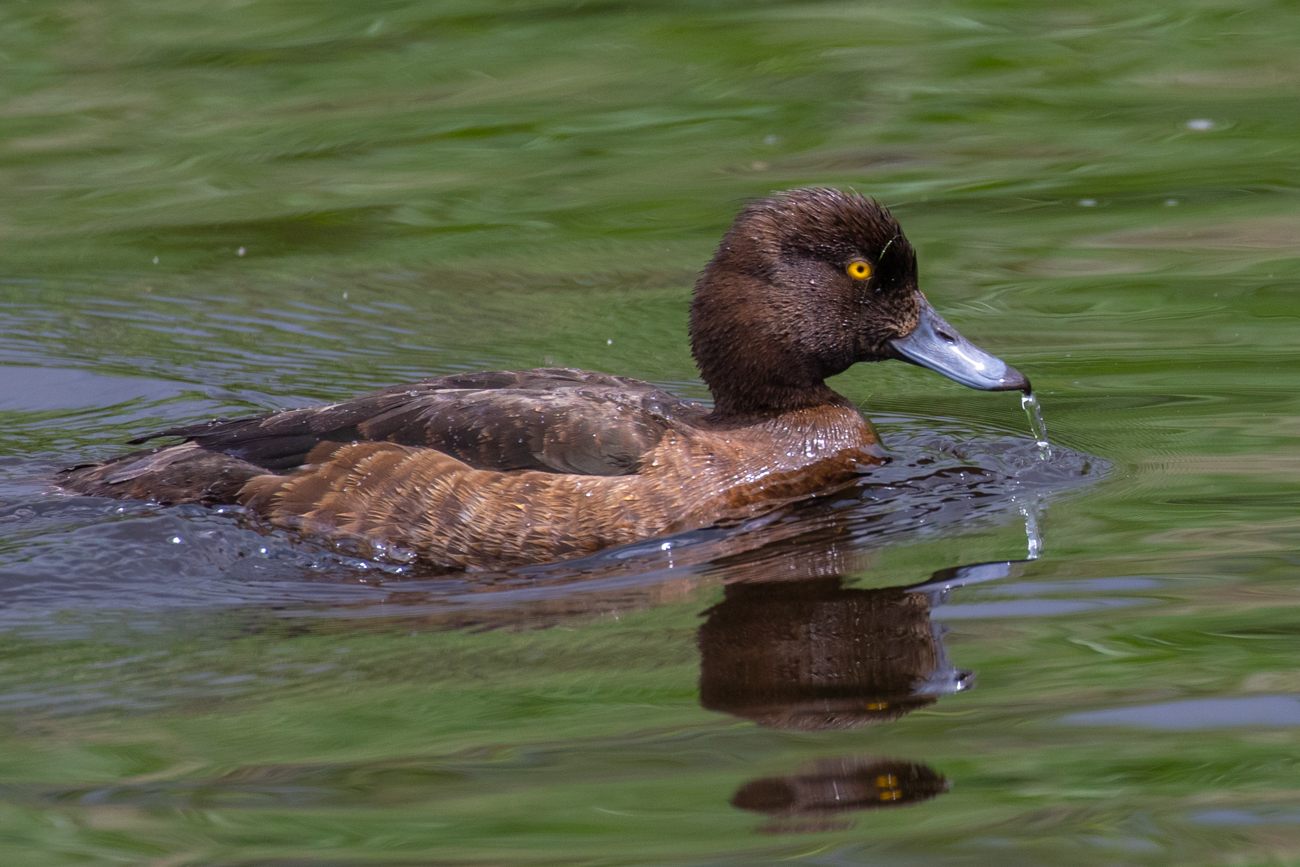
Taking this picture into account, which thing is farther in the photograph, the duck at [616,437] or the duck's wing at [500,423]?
the duck's wing at [500,423]

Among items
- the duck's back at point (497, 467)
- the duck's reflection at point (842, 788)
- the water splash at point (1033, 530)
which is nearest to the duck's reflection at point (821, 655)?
the duck's reflection at point (842, 788)

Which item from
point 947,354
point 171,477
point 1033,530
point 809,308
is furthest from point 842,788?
point 171,477

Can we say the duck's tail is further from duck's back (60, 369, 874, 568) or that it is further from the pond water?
the pond water

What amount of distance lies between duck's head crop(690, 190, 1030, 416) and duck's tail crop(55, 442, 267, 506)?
1866 mm

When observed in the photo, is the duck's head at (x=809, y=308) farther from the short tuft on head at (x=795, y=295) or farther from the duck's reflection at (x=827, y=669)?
the duck's reflection at (x=827, y=669)

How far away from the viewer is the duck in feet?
20.4

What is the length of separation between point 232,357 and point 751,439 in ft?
10.7

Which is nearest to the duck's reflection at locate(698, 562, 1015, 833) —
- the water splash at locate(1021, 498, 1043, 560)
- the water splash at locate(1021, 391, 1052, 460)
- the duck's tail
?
the water splash at locate(1021, 498, 1043, 560)

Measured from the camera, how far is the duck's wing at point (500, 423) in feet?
20.7

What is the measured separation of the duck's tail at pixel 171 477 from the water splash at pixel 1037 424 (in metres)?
3.05

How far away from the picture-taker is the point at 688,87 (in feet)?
38.5

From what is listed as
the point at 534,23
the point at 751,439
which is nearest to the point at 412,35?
the point at 534,23

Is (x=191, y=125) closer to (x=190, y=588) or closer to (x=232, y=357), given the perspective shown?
(x=232, y=357)

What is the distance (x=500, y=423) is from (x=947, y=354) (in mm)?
1822
